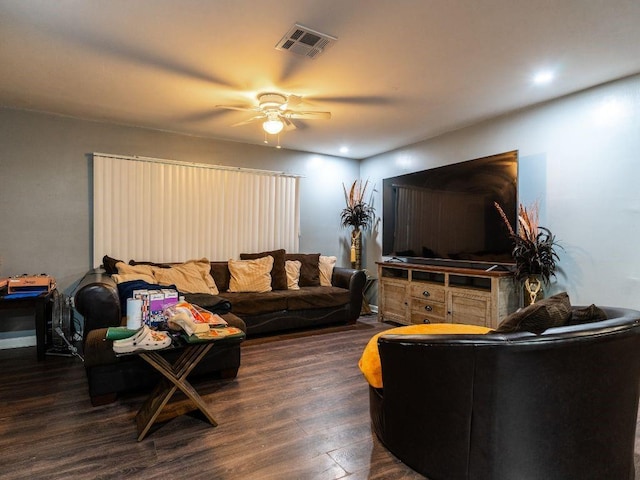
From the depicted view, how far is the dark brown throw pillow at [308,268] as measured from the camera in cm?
481

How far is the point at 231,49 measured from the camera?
2.46m

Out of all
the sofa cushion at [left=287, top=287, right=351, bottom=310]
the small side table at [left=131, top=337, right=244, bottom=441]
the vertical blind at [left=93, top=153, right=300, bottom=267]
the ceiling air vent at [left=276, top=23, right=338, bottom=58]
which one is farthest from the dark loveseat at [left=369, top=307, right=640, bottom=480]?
the vertical blind at [left=93, top=153, right=300, bottom=267]

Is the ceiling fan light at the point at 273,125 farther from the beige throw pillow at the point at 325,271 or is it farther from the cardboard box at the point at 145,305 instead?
the beige throw pillow at the point at 325,271

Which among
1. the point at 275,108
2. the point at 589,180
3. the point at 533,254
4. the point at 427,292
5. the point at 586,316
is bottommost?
the point at 427,292

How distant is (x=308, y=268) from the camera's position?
192 inches

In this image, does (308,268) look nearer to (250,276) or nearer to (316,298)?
(316,298)

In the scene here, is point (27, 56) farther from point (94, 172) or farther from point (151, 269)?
point (151, 269)

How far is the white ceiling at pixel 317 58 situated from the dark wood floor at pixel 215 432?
7.83ft

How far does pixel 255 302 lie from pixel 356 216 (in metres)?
2.16

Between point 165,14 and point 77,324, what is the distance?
3.39 metres

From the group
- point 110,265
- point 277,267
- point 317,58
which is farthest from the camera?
point 277,267

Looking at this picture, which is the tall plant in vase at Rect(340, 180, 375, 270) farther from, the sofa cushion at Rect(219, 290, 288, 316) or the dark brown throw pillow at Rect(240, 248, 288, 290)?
the sofa cushion at Rect(219, 290, 288, 316)

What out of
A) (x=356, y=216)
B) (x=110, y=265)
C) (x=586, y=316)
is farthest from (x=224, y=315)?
(x=356, y=216)

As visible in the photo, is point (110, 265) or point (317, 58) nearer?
point (317, 58)
